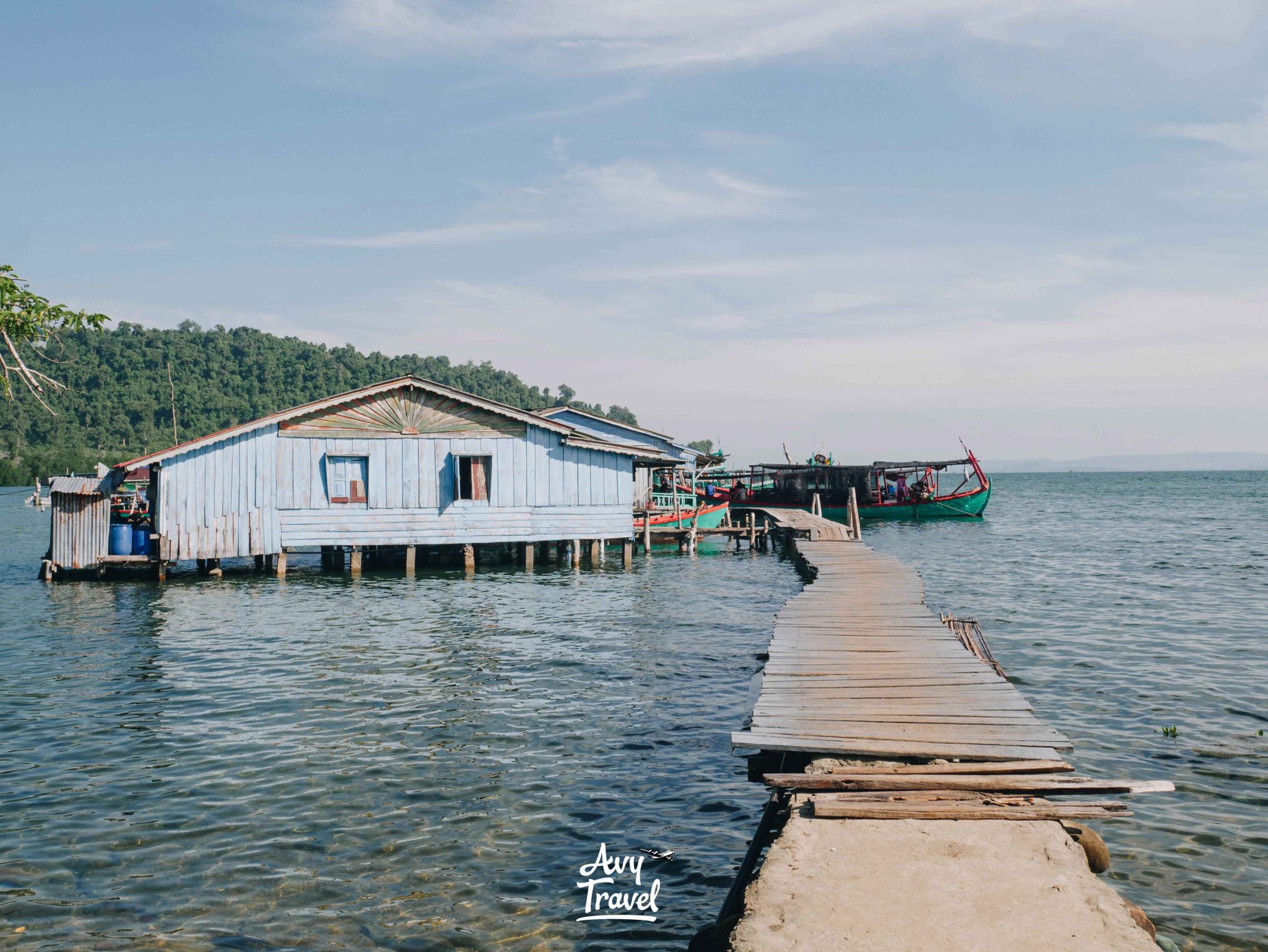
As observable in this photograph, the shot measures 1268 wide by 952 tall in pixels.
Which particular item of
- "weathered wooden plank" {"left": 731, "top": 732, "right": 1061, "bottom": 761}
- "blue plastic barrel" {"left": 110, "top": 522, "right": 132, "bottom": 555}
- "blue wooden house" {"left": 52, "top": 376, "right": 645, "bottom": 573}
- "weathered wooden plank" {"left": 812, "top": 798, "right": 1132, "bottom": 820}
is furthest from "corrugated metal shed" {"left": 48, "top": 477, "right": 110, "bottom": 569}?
"weathered wooden plank" {"left": 812, "top": 798, "right": 1132, "bottom": 820}

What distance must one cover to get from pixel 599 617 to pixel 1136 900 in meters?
13.9

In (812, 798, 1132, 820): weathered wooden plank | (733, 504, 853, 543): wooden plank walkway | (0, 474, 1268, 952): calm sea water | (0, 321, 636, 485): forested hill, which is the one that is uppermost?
(0, 321, 636, 485): forested hill

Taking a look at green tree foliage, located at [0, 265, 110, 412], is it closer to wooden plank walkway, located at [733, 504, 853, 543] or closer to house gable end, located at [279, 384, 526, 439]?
house gable end, located at [279, 384, 526, 439]

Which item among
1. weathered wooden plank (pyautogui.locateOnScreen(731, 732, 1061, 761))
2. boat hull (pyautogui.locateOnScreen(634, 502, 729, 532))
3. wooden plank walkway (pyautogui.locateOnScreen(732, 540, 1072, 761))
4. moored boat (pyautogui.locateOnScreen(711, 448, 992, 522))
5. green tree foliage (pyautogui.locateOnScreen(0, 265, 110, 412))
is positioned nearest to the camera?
weathered wooden plank (pyautogui.locateOnScreen(731, 732, 1061, 761))

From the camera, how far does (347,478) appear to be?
92.0ft

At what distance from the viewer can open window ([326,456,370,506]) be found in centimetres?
2789

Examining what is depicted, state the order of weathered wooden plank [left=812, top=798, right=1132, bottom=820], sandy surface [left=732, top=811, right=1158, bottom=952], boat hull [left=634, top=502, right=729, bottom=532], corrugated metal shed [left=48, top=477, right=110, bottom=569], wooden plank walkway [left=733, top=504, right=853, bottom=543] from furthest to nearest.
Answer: boat hull [left=634, top=502, right=729, bottom=532] < wooden plank walkway [left=733, top=504, right=853, bottom=543] < corrugated metal shed [left=48, top=477, right=110, bottom=569] < weathered wooden plank [left=812, top=798, right=1132, bottom=820] < sandy surface [left=732, top=811, right=1158, bottom=952]

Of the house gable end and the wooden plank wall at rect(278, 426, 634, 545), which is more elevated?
the house gable end

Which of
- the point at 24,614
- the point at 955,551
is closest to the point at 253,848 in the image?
the point at 24,614

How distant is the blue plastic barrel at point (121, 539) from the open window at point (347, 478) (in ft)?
20.2

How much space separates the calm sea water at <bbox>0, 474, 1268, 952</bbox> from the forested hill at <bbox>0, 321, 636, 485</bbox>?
10857cm

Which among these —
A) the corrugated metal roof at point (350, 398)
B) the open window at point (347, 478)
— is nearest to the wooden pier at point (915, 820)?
the corrugated metal roof at point (350, 398)

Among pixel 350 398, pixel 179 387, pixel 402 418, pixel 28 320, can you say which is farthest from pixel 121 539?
pixel 179 387

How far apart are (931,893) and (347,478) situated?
25.5 meters
